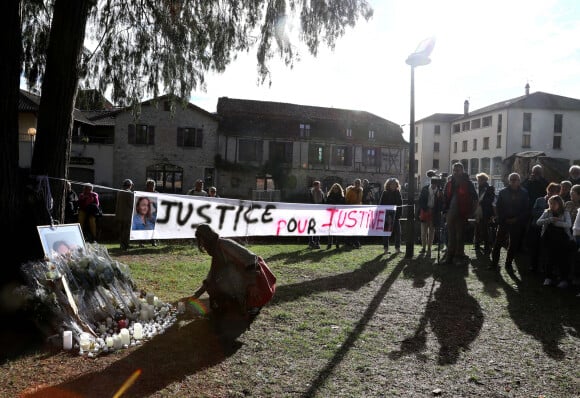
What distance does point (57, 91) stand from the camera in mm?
5668

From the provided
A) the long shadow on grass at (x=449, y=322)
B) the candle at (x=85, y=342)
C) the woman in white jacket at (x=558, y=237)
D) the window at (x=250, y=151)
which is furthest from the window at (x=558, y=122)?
the candle at (x=85, y=342)

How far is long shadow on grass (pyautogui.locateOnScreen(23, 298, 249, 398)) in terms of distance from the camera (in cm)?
358

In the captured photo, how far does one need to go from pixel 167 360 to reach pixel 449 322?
3441mm

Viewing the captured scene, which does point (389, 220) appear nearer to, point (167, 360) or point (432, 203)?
point (432, 203)

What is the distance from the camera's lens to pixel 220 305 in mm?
5578

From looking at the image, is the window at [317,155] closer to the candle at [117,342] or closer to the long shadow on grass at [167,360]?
the long shadow on grass at [167,360]

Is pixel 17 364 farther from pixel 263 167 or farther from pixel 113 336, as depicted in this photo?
pixel 263 167

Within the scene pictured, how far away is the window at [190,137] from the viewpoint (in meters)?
40.8

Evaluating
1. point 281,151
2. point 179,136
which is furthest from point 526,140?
point 179,136

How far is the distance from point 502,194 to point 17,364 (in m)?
8.16

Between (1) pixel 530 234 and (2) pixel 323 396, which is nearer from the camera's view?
(2) pixel 323 396

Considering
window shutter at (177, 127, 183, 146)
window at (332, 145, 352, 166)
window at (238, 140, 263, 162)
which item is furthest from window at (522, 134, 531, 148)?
window shutter at (177, 127, 183, 146)

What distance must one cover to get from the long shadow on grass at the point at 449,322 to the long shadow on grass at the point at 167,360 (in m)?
1.76

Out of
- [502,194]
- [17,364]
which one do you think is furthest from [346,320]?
[502,194]
